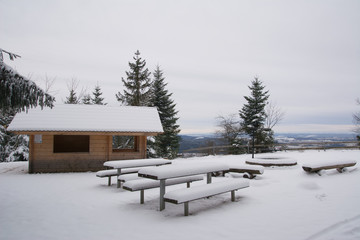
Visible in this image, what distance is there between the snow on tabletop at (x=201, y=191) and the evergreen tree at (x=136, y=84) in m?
21.6

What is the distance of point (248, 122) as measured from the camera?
90.0ft

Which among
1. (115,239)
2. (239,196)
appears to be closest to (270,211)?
(239,196)

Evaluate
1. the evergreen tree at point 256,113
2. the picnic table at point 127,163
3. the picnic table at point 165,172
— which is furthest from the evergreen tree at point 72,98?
the picnic table at point 165,172

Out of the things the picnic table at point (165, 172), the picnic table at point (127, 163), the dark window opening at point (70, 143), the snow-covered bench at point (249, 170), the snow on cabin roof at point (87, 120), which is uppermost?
the snow on cabin roof at point (87, 120)

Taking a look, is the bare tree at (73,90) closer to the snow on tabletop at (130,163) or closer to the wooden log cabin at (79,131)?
the wooden log cabin at (79,131)

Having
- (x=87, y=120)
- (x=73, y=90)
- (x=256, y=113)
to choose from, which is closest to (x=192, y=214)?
(x=87, y=120)

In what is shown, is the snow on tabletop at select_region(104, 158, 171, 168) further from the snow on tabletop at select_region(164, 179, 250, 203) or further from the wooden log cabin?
the wooden log cabin

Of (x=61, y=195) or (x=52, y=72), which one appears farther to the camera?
(x=52, y=72)

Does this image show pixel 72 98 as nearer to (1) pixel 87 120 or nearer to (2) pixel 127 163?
(1) pixel 87 120

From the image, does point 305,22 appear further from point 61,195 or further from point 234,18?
point 61,195

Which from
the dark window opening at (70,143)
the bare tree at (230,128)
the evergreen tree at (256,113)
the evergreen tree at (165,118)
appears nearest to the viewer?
the dark window opening at (70,143)

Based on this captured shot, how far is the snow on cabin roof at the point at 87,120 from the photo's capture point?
39.6 feet

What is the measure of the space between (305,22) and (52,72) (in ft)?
81.8

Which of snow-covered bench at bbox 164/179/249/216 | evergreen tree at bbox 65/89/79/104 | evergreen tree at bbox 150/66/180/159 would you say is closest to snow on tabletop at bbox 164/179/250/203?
snow-covered bench at bbox 164/179/249/216
